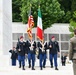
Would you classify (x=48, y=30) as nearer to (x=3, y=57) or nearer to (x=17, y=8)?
(x=17, y=8)

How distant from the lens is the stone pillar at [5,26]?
20.5 m

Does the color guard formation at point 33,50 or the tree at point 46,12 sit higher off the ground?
the tree at point 46,12

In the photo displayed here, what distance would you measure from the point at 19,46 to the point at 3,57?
940 millimetres

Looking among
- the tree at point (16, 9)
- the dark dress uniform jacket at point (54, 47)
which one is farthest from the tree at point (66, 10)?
the dark dress uniform jacket at point (54, 47)

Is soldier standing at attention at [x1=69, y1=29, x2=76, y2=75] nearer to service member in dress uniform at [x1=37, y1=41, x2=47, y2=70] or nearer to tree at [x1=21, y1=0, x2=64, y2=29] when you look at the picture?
service member in dress uniform at [x1=37, y1=41, x2=47, y2=70]

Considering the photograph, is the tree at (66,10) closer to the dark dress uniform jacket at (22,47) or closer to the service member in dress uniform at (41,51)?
the service member in dress uniform at (41,51)

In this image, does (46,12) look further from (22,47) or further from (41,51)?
(22,47)

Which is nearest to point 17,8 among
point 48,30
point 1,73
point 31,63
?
point 48,30

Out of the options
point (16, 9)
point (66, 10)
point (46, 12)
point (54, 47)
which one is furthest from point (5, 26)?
point (16, 9)

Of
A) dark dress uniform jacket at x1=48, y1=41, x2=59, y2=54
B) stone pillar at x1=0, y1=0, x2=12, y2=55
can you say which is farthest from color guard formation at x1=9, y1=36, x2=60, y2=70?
stone pillar at x1=0, y1=0, x2=12, y2=55

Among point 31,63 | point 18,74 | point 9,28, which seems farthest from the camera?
point 9,28

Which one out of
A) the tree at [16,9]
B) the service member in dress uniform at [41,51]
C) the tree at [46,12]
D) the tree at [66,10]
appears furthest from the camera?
the tree at [16,9]

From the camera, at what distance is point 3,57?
1888 cm

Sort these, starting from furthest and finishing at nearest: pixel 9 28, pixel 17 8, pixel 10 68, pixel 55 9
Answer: pixel 17 8
pixel 55 9
pixel 9 28
pixel 10 68
